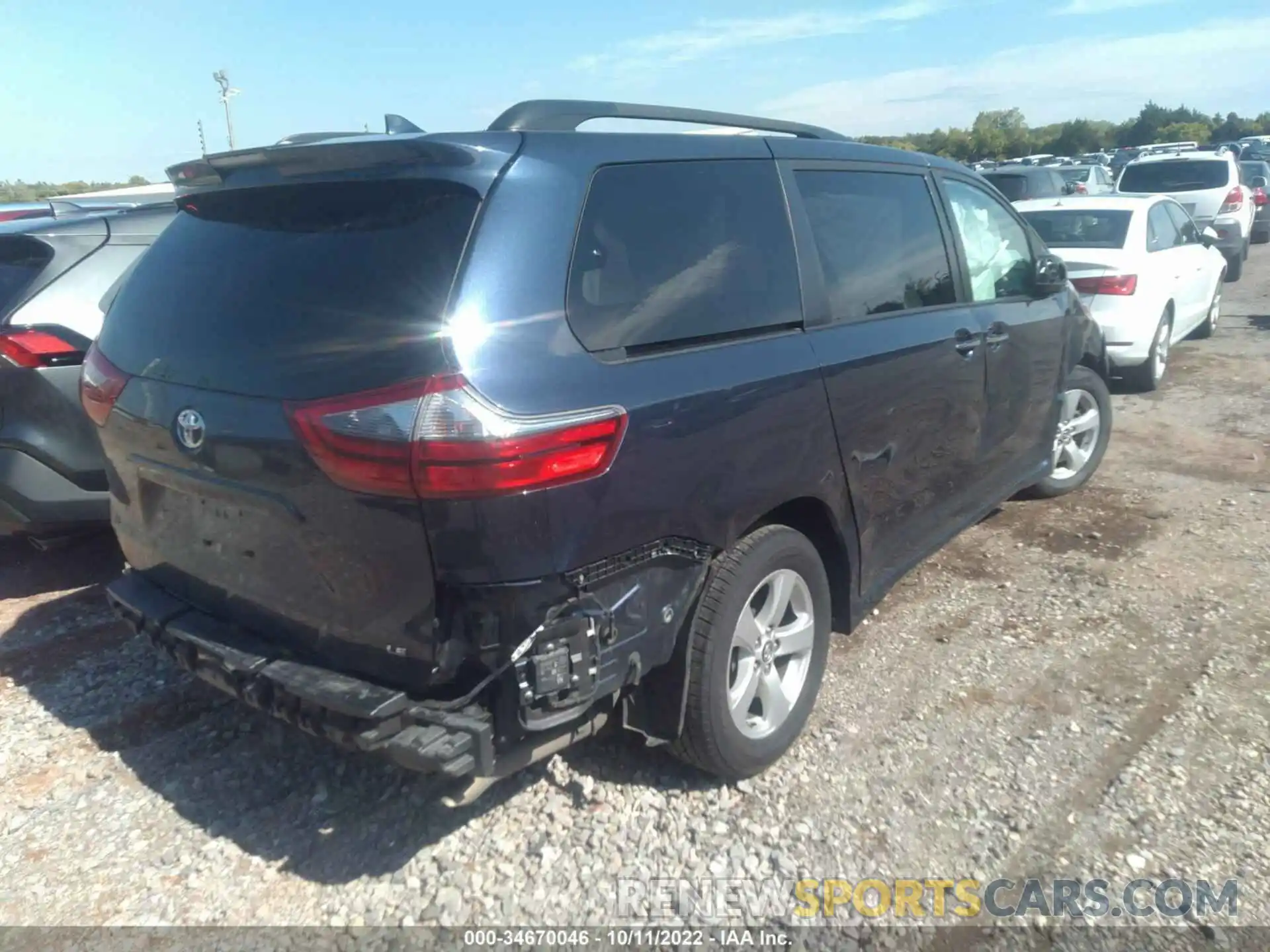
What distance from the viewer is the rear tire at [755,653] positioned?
112 inches

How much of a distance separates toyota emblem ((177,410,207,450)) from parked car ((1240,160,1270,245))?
21.3 metres

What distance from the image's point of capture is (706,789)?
3.12 metres

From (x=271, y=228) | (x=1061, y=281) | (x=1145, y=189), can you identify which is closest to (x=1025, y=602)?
(x=1061, y=281)

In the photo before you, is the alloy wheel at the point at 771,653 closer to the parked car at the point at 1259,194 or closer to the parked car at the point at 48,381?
the parked car at the point at 48,381

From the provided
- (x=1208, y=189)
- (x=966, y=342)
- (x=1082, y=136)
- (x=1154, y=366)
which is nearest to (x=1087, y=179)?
(x=1208, y=189)

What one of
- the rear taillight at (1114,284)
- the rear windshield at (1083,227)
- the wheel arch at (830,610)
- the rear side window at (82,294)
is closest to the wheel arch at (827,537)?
the wheel arch at (830,610)

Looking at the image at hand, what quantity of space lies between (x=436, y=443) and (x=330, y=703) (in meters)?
0.72

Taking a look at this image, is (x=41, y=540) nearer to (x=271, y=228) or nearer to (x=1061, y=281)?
(x=271, y=228)

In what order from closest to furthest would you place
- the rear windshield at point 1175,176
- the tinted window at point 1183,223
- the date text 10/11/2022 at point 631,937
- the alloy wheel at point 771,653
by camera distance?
the date text 10/11/2022 at point 631,937, the alloy wheel at point 771,653, the tinted window at point 1183,223, the rear windshield at point 1175,176

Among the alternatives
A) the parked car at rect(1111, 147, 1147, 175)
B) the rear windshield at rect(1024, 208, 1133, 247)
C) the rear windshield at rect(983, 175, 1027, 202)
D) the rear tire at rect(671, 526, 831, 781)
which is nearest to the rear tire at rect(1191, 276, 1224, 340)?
the rear windshield at rect(1024, 208, 1133, 247)

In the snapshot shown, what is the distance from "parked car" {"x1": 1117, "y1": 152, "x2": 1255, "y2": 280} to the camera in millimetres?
15133

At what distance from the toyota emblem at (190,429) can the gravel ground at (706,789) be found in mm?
1195

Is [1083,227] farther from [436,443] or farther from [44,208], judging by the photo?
[44,208]

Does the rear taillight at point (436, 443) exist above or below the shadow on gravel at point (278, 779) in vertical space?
above
